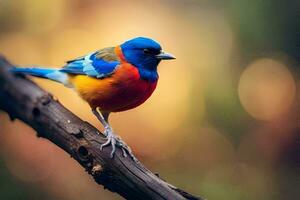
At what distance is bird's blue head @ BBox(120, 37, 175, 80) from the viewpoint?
1.28 meters

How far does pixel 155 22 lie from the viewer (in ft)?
7.37

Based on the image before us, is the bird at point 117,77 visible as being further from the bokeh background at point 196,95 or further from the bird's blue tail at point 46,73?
the bokeh background at point 196,95

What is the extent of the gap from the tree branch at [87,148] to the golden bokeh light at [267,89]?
161cm

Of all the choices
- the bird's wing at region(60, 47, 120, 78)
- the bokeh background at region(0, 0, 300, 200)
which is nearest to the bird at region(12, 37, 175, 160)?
the bird's wing at region(60, 47, 120, 78)

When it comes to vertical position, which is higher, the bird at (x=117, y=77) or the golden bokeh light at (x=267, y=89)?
the golden bokeh light at (x=267, y=89)

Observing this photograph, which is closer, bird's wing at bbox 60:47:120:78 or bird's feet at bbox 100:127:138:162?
bird's feet at bbox 100:127:138:162

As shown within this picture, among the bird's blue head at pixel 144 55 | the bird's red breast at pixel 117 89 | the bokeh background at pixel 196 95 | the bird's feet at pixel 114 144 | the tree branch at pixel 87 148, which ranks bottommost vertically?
the tree branch at pixel 87 148

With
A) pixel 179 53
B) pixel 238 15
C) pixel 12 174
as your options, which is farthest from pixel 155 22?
pixel 12 174

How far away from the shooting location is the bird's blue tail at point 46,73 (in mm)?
1104

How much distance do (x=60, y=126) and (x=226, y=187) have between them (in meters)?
1.64

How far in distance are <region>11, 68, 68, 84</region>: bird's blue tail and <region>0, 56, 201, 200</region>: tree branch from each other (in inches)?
0.6

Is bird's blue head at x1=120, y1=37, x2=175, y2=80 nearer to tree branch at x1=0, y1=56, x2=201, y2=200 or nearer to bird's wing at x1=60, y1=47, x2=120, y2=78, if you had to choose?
bird's wing at x1=60, y1=47, x2=120, y2=78

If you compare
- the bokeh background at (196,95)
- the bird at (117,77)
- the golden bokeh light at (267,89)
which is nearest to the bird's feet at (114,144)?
the bird at (117,77)

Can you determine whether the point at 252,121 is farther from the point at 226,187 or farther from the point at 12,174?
the point at 12,174
